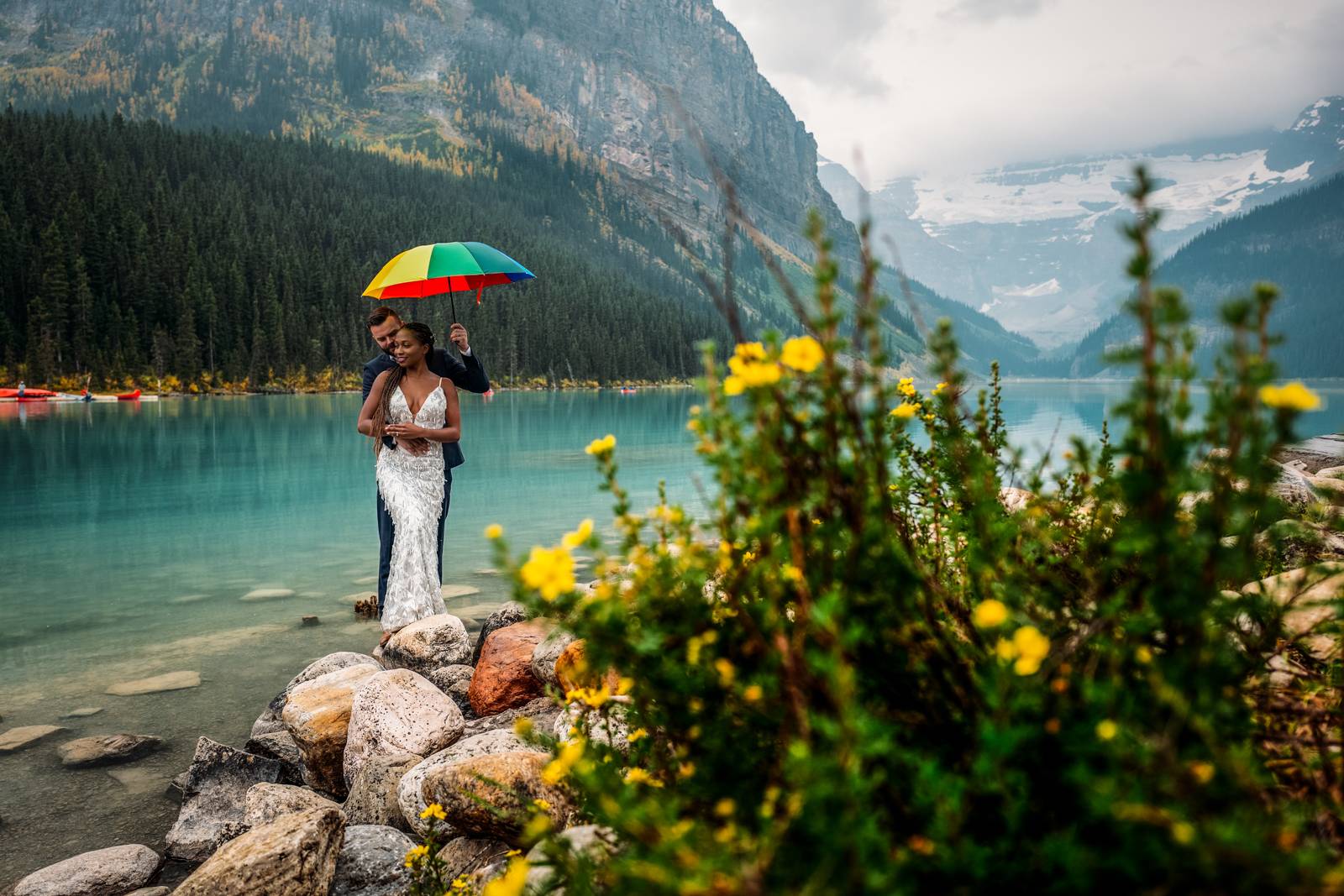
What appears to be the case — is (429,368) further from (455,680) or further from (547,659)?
(547,659)

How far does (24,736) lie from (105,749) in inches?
34.6

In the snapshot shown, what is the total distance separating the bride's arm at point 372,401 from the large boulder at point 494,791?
4496mm

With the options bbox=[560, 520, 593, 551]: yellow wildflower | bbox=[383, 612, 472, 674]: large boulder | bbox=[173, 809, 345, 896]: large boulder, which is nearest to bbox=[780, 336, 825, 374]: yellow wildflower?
bbox=[560, 520, 593, 551]: yellow wildflower

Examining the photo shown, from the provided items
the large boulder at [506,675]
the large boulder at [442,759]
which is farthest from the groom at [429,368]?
the large boulder at [442,759]

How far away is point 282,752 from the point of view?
554 cm

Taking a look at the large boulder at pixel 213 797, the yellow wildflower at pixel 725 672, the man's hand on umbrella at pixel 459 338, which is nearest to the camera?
the yellow wildflower at pixel 725 672

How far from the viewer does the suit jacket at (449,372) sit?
781 centimetres

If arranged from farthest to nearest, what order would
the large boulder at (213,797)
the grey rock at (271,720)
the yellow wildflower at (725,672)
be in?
the grey rock at (271,720) → the large boulder at (213,797) → the yellow wildflower at (725,672)

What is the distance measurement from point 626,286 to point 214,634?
6098 inches

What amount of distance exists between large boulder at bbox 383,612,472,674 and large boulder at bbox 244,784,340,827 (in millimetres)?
2107

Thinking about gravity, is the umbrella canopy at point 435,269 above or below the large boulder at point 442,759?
above

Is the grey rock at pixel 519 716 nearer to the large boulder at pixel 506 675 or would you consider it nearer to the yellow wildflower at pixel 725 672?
the large boulder at pixel 506 675

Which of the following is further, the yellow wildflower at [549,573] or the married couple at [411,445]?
the married couple at [411,445]

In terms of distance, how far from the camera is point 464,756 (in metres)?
4.19
